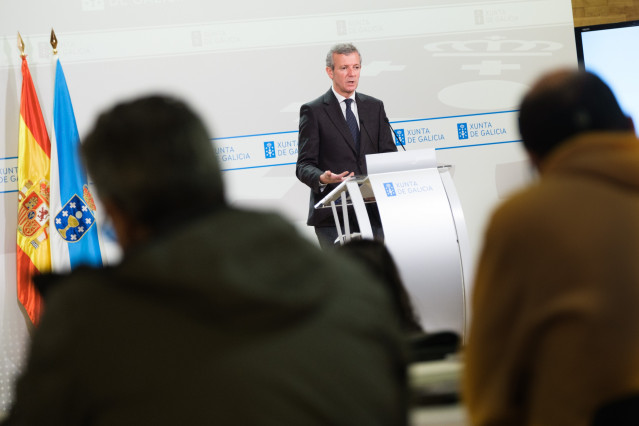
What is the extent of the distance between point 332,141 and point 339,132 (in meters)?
0.08

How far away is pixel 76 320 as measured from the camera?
962 mm

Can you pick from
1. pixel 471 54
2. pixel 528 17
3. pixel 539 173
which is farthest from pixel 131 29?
pixel 539 173

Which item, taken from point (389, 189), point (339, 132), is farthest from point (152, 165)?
point (339, 132)

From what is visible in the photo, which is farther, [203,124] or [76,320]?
[203,124]

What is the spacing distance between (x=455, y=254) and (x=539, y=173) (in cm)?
273

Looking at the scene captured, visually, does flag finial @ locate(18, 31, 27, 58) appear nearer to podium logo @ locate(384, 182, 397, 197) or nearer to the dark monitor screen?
podium logo @ locate(384, 182, 397, 197)

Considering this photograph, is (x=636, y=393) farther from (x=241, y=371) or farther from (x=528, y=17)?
(x=528, y=17)

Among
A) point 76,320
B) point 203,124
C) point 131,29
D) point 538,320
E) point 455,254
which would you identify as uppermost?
point 131,29

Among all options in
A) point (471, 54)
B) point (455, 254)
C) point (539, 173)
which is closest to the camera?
point (539, 173)

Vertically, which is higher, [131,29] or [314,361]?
[131,29]

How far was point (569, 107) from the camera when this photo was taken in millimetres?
1275

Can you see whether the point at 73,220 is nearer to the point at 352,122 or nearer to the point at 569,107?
the point at 352,122

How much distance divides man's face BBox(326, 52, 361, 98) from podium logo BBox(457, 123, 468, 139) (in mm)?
1190

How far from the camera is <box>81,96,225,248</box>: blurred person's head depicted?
1.05 metres
